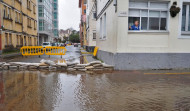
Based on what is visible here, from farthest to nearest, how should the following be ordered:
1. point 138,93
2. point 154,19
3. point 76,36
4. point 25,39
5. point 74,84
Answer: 1. point 76,36
2. point 25,39
3. point 154,19
4. point 74,84
5. point 138,93

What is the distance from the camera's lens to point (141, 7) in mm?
9016

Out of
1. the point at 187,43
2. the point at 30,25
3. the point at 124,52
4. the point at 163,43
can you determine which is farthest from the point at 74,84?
the point at 30,25

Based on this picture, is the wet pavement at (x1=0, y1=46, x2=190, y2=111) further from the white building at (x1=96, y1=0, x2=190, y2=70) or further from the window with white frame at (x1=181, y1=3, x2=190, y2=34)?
the window with white frame at (x1=181, y1=3, x2=190, y2=34)

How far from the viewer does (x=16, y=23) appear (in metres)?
25.5

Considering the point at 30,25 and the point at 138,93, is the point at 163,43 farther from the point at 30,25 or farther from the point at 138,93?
the point at 30,25

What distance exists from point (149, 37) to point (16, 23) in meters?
22.2

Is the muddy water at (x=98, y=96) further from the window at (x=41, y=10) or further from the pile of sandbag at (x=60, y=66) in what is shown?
the window at (x=41, y=10)

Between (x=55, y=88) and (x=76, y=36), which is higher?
(x=76, y=36)

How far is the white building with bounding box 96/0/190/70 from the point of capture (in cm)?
880

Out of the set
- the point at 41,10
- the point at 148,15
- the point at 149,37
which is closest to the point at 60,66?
the point at 149,37

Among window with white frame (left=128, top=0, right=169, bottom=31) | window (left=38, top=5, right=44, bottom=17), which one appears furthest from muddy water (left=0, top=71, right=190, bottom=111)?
window (left=38, top=5, right=44, bottom=17)

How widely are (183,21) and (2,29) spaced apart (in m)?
19.4

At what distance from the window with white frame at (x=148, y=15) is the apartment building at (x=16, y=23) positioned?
17109 millimetres

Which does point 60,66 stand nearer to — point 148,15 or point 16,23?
point 148,15
